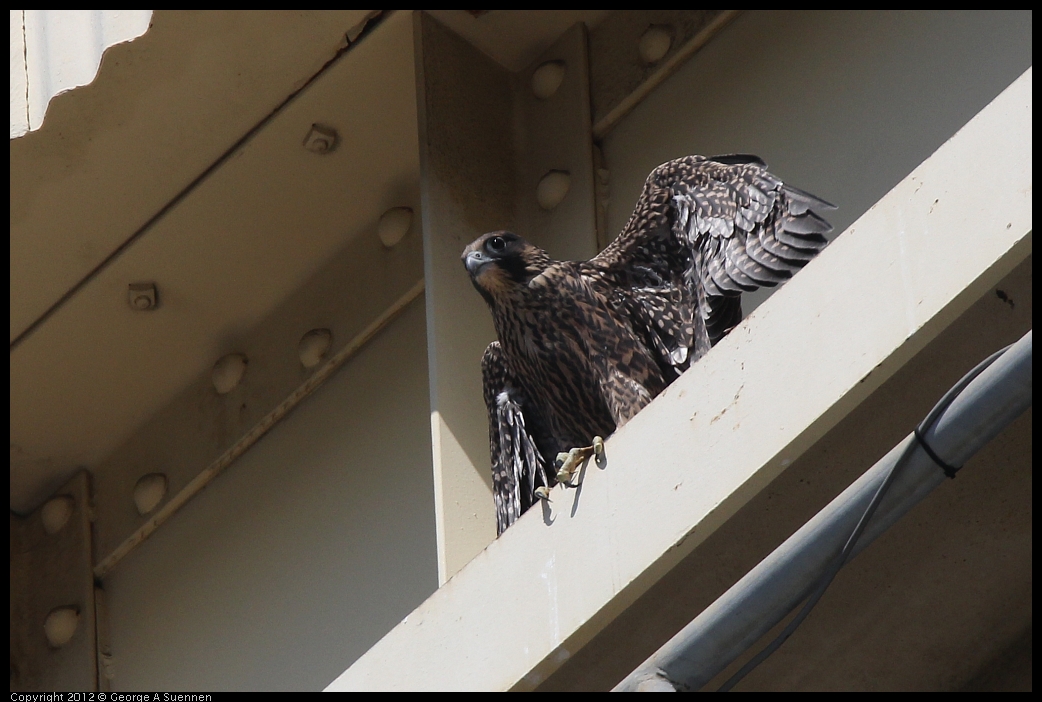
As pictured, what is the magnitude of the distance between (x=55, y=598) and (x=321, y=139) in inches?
66.3

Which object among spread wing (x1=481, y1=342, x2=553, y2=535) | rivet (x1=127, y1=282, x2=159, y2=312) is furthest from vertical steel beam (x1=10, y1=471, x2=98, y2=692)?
spread wing (x1=481, y1=342, x2=553, y2=535)

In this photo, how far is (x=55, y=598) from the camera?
18.2ft

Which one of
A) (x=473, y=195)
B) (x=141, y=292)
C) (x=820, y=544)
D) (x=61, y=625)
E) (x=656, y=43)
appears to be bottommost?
(x=820, y=544)

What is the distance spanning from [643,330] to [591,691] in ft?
3.62

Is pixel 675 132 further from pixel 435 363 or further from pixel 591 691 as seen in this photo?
pixel 591 691

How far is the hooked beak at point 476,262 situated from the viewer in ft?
13.7

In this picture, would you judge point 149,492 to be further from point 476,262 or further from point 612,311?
point 612,311

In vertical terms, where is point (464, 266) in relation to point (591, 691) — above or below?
above

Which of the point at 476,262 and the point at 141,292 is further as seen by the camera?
the point at 141,292

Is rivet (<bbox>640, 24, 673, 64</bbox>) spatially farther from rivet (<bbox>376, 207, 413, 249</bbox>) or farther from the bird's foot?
the bird's foot

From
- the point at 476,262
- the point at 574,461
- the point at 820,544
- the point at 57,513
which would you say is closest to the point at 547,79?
the point at 476,262

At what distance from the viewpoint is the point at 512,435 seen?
4.14 metres

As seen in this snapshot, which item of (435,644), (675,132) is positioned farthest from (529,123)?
(435,644)

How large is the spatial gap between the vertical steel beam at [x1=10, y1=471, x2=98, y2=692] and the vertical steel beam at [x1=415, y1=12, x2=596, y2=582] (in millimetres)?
1646
